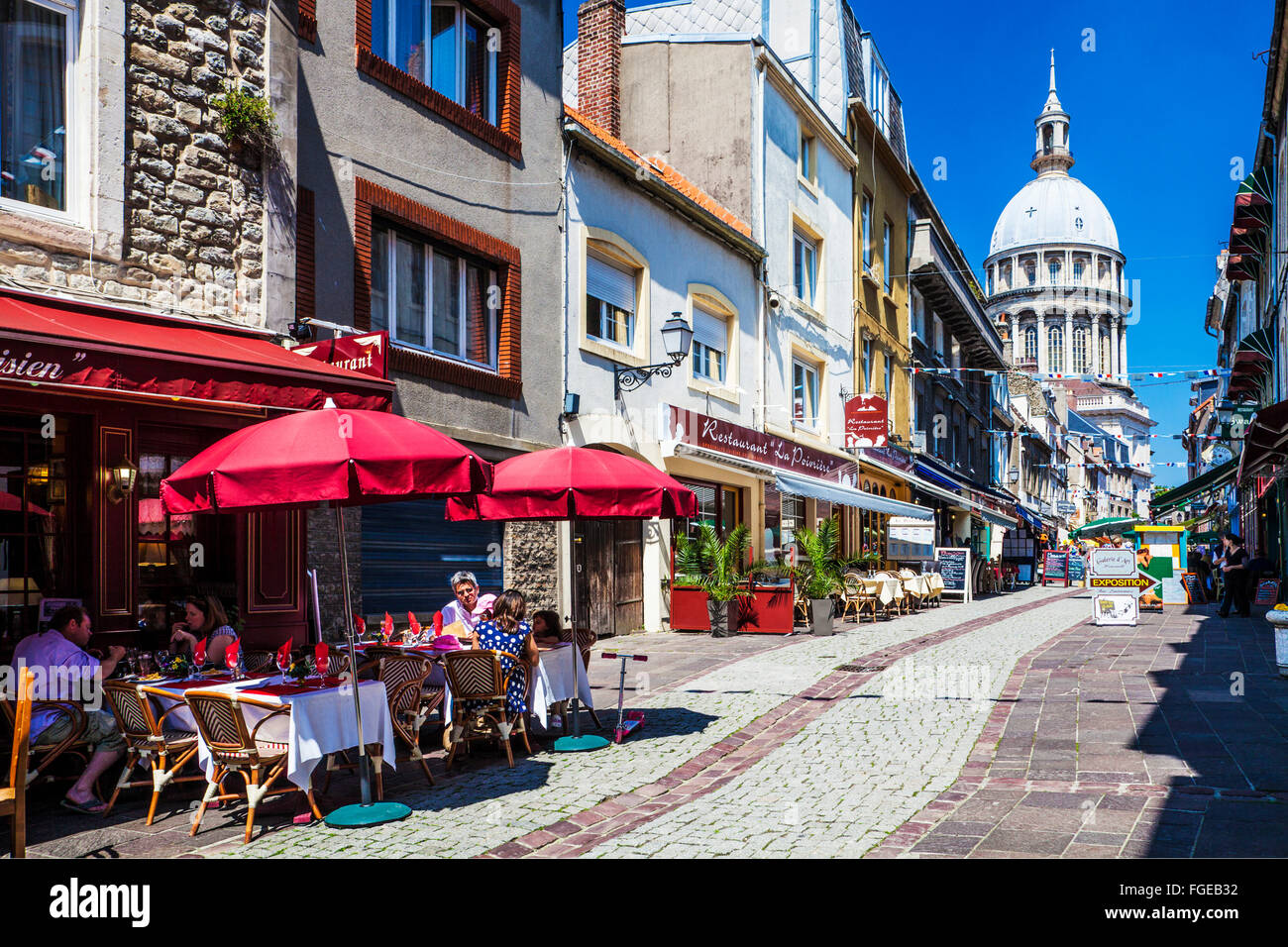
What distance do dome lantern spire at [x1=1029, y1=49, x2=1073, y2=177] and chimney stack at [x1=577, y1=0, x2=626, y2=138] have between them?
126m

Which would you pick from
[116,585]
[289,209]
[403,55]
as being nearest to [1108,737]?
[116,585]

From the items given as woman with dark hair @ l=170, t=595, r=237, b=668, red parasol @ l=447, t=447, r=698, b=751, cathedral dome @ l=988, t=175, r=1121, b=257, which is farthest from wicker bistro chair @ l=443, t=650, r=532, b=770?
cathedral dome @ l=988, t=175, r=1121, b=257

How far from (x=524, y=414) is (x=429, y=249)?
7.93ft

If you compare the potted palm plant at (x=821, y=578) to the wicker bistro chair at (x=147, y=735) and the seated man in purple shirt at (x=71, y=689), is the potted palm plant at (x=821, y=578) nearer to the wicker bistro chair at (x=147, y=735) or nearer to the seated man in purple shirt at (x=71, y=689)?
the wicker bistro chair at (x=147, y=735)

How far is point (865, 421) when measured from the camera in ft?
78.5

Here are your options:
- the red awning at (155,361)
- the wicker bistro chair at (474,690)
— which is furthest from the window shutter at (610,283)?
the wicker bistro chair at (474,690)

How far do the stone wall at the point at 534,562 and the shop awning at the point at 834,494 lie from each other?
5.31 m

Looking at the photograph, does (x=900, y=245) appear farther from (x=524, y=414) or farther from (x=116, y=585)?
(x=116, y=585)

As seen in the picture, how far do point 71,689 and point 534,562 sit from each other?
7.53 meters

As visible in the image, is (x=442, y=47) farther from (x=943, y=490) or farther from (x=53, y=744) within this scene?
(x=943, y=490)

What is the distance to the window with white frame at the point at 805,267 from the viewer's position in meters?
23.1

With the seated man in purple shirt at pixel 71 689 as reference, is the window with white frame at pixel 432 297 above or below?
above

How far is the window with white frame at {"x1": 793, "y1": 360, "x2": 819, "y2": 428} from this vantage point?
22906mm

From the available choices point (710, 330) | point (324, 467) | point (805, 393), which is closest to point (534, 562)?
point (710, 330)
